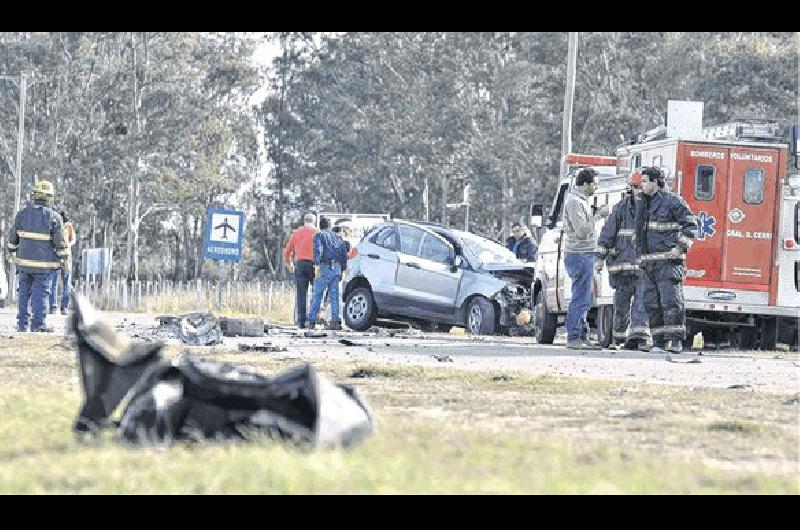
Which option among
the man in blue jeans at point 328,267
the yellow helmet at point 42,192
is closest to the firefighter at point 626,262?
the yellow helmet at point 42,192

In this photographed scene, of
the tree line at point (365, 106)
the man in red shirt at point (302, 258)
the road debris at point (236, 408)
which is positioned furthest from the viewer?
the tree line at point (365, 106)

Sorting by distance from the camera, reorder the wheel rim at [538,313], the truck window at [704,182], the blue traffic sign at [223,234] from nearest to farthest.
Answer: the truck window at [704,182], the wheel rim at [538,313], the blue traffic sign at [223,234]

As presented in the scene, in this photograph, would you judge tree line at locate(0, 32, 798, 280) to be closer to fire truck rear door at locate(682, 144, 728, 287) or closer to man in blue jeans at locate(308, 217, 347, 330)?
man in blue jeans at locate(308, 217, 347, 330)

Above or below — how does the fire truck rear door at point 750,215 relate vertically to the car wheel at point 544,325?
above

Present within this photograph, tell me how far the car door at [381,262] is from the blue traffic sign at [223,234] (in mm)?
4987

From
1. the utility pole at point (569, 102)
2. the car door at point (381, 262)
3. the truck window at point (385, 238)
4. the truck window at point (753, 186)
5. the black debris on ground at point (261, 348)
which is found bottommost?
the black debris on ground at point (261, 348)

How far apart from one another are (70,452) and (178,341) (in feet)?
43.0

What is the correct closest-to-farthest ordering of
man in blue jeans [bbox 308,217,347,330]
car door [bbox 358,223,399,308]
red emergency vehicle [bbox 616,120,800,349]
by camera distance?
1. red emergency vehicle [bbox 616,120,800,349]
2. car door [bbox 358,223,399,308]
3. man in blue jeans [bbox 308,217,347,330]

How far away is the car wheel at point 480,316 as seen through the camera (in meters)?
26.9

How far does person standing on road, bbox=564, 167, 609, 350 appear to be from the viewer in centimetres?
2150

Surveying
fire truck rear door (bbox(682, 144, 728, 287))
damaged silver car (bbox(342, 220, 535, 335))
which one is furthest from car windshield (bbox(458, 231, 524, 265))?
fire truck rear door (bbox(682, 144, 728, 287))

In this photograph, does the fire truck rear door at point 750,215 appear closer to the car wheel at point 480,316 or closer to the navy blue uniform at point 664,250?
the navy blue uniform at point 664,250

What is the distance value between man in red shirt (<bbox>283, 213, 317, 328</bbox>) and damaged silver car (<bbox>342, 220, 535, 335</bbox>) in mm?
918

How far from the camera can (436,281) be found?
27.9 meters
